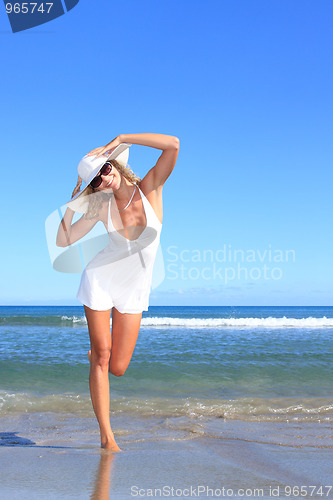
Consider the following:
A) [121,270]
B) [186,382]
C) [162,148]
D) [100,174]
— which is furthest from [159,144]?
[186,382]

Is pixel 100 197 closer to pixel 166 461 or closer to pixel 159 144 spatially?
pixel 159 144

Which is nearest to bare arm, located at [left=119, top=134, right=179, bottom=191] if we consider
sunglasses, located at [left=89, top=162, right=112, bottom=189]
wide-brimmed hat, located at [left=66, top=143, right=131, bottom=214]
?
wide-brimmed hat, located at [left=66, top=143, right=131, bottom=214]

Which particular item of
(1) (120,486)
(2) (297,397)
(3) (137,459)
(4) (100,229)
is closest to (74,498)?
(1) (120,486)

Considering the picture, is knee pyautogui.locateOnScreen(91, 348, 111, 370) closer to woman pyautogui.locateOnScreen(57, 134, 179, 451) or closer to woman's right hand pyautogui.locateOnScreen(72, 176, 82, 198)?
woman pyautogui.locateOnScreen(57, 134, 179, 451)

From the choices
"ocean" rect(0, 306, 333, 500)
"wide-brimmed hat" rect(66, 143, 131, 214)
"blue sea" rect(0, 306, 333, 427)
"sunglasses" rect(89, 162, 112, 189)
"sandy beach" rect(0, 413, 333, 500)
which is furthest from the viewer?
"blue sea" rect(0, 306, 333, 427)

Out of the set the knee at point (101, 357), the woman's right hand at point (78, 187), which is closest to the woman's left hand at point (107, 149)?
the woman's right hand at point (78, 187)

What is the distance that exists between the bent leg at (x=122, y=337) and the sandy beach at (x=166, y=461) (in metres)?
0.66

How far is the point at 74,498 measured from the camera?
2.34 metres

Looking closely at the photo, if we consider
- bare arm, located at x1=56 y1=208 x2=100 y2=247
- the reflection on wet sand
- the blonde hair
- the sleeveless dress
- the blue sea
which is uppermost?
the blonde hair

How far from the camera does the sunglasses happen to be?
130 inches

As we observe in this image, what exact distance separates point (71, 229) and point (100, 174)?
1.81 feet

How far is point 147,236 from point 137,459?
1.62m

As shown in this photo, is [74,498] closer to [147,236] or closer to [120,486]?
[120,486]

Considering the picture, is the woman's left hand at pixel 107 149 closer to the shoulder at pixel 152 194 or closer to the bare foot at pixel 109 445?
the shoulder at pixel 152 194
